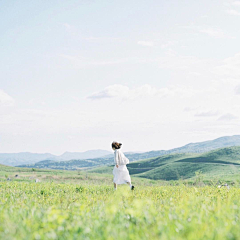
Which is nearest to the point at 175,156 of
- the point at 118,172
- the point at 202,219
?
the point at 118,172

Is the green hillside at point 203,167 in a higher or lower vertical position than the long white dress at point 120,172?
lower

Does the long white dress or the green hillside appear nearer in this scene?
the long white dress

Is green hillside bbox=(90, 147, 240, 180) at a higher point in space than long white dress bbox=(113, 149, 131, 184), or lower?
lower

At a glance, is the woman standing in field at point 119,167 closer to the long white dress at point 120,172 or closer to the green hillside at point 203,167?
the long white dress at point 120,172

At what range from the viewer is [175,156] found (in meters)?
141

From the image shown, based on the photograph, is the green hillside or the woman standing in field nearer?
the woman standing in field

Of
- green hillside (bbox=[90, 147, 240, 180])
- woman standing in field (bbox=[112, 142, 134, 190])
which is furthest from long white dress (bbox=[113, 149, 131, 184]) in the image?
green hillside (bbox=[90, 147, 240, 180])

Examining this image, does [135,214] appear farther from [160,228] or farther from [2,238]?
[2,238]

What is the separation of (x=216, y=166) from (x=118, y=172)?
73821mm

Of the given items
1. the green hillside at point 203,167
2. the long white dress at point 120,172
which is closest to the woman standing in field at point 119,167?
the long white dress at point 120,172

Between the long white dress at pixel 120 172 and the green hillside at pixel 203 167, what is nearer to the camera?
the long white dress at pixel 120 172

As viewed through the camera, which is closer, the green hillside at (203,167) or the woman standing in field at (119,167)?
the woman standing in field at (119,167)

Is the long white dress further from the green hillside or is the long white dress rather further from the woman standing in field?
the green hillside

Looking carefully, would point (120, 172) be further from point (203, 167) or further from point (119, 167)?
point (203, 167)
